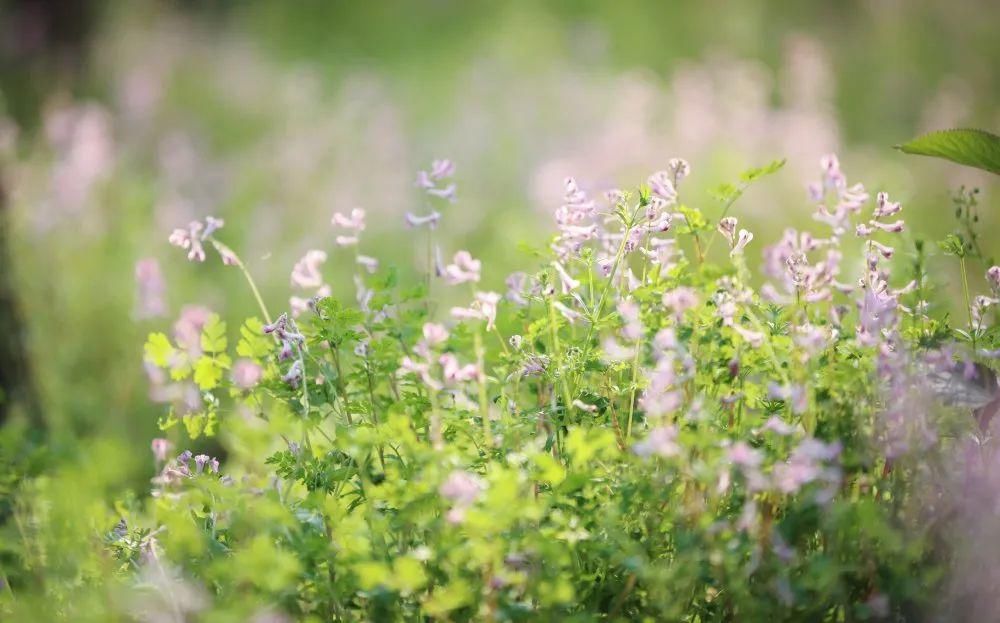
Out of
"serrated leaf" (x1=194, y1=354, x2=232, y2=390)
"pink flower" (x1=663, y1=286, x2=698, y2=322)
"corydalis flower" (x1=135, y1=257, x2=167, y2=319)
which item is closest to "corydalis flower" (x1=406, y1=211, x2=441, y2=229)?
"serrated leaf" (x1=194, y1=354, x2=232, y2=390)

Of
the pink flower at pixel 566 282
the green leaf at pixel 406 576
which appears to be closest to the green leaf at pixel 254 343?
the pink flower at pixel 566 282

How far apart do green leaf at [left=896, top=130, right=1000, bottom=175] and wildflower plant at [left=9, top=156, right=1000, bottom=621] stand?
0.64ft

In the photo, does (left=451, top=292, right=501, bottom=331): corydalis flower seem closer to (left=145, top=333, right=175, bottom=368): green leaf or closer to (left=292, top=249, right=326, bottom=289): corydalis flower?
(left=292, top=249, right=326, bottom=289): corydalis flower

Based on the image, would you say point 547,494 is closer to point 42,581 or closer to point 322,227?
point 42,581

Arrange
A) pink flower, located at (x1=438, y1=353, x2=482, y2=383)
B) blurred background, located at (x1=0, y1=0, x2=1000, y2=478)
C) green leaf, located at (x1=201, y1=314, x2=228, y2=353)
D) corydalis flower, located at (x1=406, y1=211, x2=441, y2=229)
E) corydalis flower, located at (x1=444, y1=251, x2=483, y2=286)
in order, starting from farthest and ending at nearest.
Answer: blurred background, located at (x1=0, y1=0, x2=1000, y2=478), corydalis flower, located at (x1=406, y1=211, x2=441, y2=229), green leaf, located at (x1=201, y1=314, x2=228, y2=353), corydalis flower, located at (x1=444, y1=251, x2=483, y2=286), pink flower, located at (x1=438, y1=353, x2=482, y2=383)

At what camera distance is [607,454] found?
5.22ft

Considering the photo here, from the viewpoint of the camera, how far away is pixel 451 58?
11.0 metres

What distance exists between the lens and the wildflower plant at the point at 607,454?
1.46 metres

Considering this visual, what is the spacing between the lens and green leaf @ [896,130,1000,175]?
1875mm

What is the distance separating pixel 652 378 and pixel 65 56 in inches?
370

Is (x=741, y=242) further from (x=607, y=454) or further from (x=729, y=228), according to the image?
(x=607, y=454)

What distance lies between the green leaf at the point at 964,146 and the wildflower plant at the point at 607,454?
0.19 m

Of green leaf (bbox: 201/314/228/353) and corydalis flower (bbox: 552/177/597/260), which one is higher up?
corydalis flower (bbox: 552/177/597/260)

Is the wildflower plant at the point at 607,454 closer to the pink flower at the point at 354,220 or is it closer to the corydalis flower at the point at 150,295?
the pink flower at the point at 354,220
